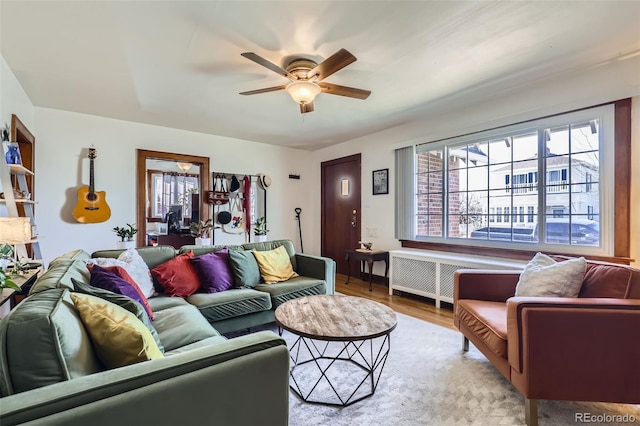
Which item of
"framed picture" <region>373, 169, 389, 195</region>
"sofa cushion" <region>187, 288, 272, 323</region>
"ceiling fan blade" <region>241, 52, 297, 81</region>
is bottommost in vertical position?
"sofa cushion" <region>187, 288, 272, 323</region>

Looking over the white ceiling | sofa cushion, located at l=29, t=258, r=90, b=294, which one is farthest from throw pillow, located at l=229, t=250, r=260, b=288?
the white ceiling

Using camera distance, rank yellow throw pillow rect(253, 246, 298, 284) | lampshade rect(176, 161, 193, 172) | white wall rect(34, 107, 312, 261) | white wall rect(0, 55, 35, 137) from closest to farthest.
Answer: white wall rect(0, 55, 35, 137)
yellow throw pillow rect(253, 246, 298, 284)
white wall rect(34, 107, 312, 261)
lampshade rect(176, 161, 193, 172)

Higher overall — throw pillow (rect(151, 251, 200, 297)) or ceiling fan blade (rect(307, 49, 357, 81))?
ceiling fan blade (rect(307, 49, 357, 81))

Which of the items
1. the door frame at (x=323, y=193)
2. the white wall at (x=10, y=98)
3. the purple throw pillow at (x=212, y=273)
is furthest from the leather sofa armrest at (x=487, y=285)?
the white wall at (x=10, y=98)

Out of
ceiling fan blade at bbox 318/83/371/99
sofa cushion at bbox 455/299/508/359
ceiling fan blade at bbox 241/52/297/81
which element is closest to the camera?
sofa cushion at bbox 455/299/508/359

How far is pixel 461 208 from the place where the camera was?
12.5ft

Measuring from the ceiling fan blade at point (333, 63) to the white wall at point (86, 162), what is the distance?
9.82ft

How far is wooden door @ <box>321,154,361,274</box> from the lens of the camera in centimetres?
520

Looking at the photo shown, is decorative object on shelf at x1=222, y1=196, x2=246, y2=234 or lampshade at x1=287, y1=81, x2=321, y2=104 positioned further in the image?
decorative object on shelf at x1=222, y1=196, x2=246, y2=234

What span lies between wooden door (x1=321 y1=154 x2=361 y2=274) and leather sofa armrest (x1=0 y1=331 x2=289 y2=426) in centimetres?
417

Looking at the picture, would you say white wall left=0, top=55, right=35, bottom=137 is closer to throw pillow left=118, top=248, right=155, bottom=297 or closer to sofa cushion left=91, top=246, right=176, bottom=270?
sofa cushion left=91, top=246, right=176, bottom=270

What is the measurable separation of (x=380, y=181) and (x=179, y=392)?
4203 millimetres

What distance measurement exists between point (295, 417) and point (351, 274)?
3.69 meters

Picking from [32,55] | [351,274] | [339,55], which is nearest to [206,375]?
[339,55]
